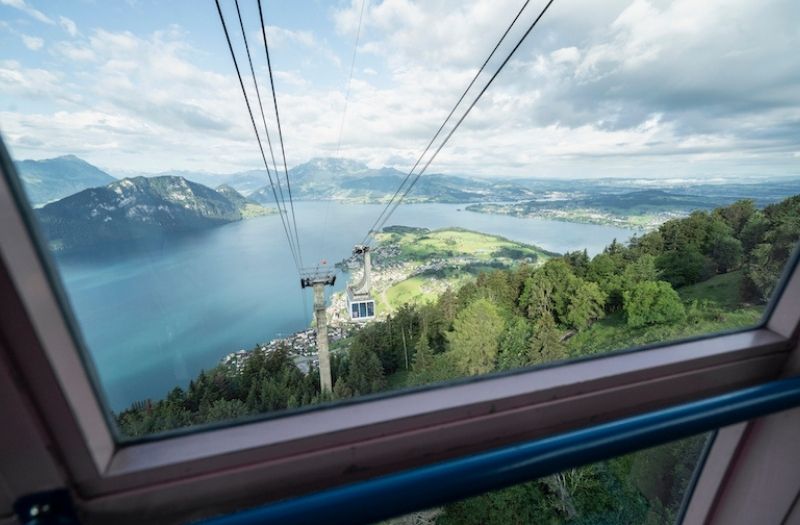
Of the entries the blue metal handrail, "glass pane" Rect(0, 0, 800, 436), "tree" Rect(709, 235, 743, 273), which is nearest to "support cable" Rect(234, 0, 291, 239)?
"glass pane" Rect(0, 0, 800, 436)

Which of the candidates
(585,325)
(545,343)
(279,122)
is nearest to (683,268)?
(585,325)

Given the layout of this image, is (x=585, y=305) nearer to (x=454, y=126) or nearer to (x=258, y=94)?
(x=454, y=126)

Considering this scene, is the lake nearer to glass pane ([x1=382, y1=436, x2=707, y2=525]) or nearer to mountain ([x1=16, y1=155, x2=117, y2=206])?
mountain ([x1=16, y1=155, x2=117, y2=206])

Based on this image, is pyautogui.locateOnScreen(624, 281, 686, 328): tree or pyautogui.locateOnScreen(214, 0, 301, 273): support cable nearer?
pyautogui.locateOnScreen(214, 0, 301, 273): support cable

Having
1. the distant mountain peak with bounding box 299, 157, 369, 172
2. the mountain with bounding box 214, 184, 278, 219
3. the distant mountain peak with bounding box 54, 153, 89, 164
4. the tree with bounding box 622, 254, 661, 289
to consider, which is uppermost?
the distant mountain peak with bounding box 54, 153, 89, 164

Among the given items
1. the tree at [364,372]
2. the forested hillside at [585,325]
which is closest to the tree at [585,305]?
the forested hillside at [585,325]

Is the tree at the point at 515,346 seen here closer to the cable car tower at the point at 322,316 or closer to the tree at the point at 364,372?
the tree at the point at 364,372

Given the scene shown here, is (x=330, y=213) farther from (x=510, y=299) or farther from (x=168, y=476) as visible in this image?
(x=168, y=476)
